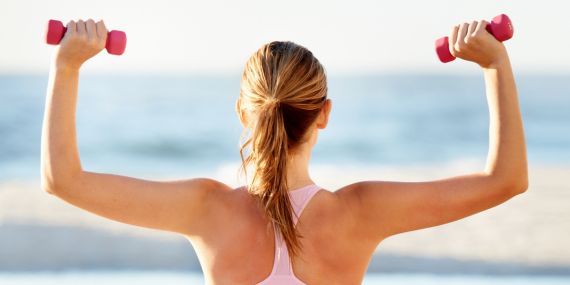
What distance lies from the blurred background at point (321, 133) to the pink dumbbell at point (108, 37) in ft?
10.0

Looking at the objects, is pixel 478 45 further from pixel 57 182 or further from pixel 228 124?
pixel 228 124

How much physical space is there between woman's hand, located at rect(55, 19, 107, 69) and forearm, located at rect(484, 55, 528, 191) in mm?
738

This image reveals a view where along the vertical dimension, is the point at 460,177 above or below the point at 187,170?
above

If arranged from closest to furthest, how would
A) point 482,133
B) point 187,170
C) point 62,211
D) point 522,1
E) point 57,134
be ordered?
point 57,134, point 62,211, point 187,170, point 482,133, point 522,1

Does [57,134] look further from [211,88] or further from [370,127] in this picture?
[211,88]

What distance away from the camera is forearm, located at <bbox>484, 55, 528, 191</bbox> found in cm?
154

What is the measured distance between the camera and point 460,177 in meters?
1.55

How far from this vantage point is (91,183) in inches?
57.9

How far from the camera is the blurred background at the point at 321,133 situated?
528cm

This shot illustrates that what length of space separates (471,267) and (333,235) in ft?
11.9

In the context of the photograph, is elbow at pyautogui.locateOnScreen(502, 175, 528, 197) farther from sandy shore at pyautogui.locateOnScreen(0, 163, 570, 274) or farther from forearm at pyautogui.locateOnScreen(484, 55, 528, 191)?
sandy shore at pyautogui.locateOnScreen(0, 163, 570, 274)

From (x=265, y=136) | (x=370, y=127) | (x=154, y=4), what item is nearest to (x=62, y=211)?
(x=265, y=136)

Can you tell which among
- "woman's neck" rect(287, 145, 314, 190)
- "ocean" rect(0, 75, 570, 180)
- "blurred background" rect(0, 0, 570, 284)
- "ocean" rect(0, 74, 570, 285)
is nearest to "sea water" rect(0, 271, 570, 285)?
"blurred background" rect(0, 0, 570, 284)

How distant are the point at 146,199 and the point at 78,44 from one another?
0.31 meters
